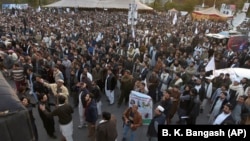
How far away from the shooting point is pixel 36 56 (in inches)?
417

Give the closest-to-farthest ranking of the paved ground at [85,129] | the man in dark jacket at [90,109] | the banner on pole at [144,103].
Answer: the man in dark jacket at [90,109] → the paved ground at [85,129] → the banner on pole at [144,103]

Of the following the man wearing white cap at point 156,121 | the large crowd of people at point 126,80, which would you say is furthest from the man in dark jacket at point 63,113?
the man wearing white cap at point 156,121

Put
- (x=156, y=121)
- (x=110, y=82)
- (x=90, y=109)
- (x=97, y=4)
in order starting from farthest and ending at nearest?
(x=97, y=4) < (x=110, y=82) < (x=90, y=109) < (x=156, y=121)

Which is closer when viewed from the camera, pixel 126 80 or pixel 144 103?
pixel 144 103

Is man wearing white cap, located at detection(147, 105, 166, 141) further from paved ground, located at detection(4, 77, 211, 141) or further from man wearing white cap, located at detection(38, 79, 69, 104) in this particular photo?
man wearing white cap, located at detection(38, 79, 69, 104)

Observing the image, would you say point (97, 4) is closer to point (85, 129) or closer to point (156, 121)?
point (85, 129)

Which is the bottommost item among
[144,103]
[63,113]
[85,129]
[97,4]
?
[85,129]

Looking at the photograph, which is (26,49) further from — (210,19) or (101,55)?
(210,19)

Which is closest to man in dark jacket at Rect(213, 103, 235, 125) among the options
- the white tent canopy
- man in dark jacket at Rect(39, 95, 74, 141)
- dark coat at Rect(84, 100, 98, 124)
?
dark coat at Rect(84, 100, 98, 124)

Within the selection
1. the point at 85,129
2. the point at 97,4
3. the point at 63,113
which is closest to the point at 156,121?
the point at 63,113

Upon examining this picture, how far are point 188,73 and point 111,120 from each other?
5054 mm

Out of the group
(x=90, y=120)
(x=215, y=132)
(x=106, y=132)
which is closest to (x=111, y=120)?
(x=106, y=132)

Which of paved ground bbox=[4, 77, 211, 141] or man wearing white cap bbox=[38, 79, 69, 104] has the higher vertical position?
→ man wearing white cap bbox=[38, 79, 69, 104]

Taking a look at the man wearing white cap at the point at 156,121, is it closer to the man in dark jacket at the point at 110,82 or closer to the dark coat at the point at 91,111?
the dark coat at the point at 91,111
